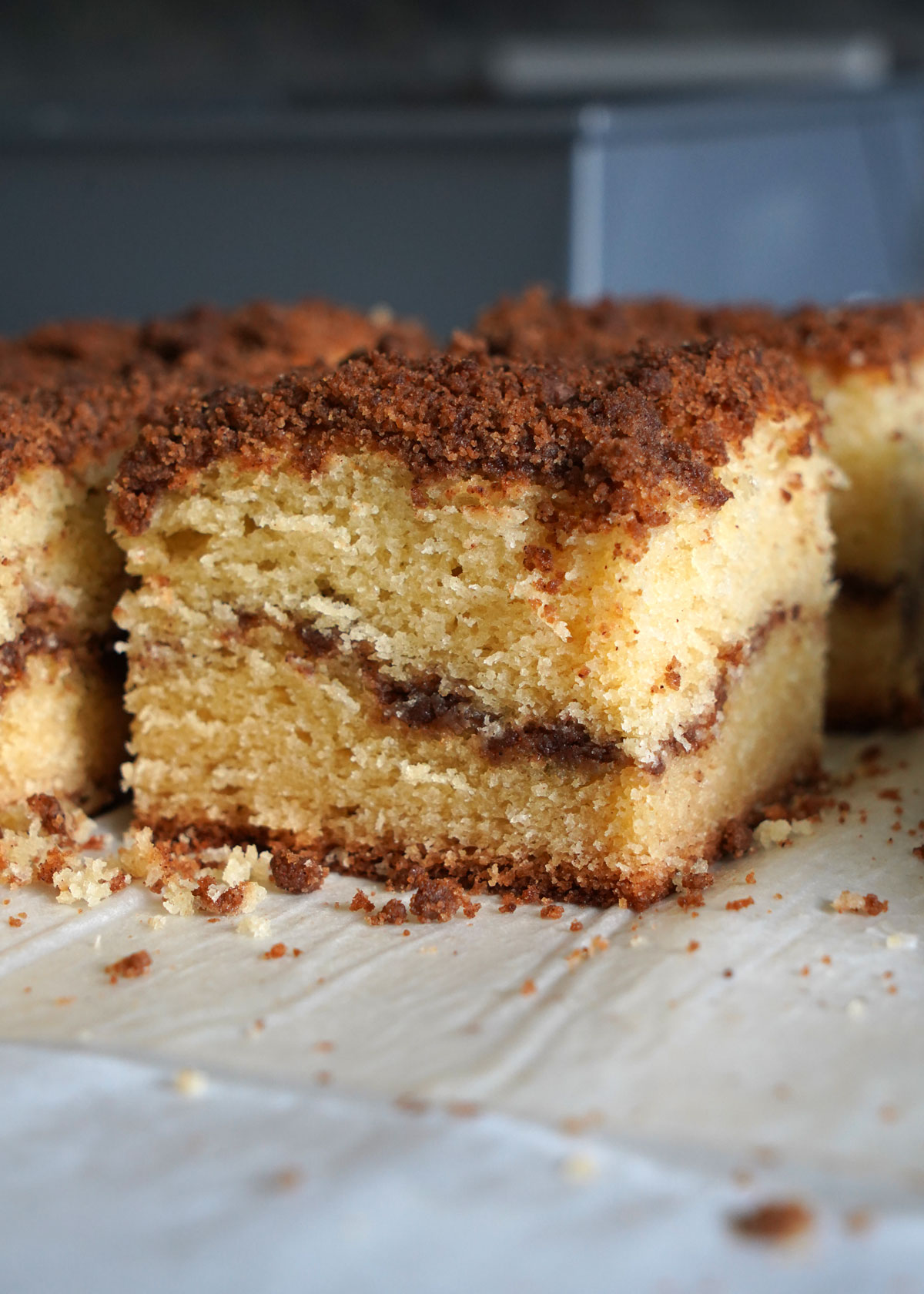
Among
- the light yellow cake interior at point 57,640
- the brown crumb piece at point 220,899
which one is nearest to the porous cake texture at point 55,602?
the light yellow cake interior at point 57,640

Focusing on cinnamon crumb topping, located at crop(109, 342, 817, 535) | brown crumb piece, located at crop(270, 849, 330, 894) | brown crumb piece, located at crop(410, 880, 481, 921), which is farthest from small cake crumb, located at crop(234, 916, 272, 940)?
cinnamon crumb topping, located at crop(109, 342, 817, 535)

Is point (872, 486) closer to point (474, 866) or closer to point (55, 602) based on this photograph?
point (474, 866)

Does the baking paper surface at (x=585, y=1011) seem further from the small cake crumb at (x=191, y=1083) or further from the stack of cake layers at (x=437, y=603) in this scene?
the stack of cake layers at (x=437, y=603)

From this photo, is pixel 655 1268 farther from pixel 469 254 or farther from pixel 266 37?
pixel 266 37

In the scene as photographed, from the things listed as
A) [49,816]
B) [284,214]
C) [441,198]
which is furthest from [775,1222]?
[284,214]

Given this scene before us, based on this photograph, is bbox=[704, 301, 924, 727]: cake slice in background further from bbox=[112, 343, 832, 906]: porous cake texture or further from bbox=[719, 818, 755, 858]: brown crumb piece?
bbox=[719, 818, 755, 858]: brown crumb piece

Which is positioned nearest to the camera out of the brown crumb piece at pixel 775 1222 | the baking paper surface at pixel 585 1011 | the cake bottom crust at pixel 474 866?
the brown crumb piece at pixel 775 1222

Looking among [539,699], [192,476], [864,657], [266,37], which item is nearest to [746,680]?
[539,699]
